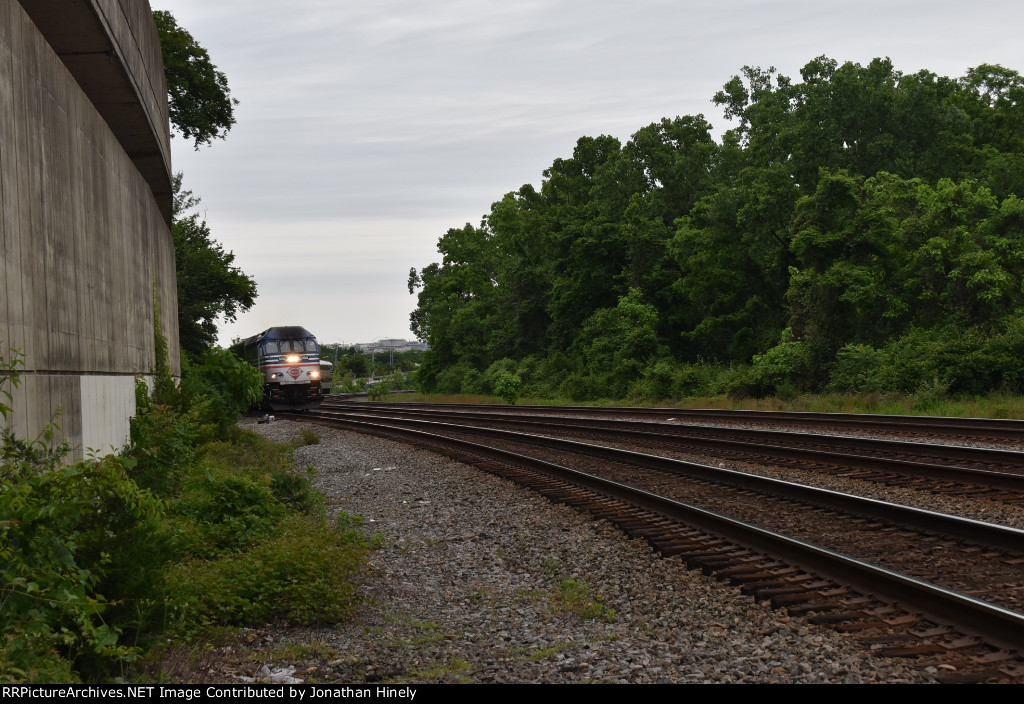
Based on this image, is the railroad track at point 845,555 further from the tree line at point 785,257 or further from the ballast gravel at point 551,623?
the tree line at point 785,257

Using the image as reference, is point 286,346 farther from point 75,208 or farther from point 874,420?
point 75,208

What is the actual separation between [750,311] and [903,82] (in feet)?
39.2

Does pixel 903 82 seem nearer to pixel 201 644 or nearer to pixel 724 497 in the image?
pixel 724 497

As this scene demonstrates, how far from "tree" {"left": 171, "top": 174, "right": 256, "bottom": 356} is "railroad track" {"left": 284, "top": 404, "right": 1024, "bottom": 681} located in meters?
25.2

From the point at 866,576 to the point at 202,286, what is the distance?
109 feet

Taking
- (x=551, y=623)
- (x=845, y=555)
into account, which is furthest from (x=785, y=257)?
(x=551, y=623)

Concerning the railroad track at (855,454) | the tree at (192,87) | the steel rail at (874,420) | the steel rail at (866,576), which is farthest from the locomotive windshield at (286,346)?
the steel rail at (866,576)

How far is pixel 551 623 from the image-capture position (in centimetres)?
609

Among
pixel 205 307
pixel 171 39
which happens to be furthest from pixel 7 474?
pixel 205 307

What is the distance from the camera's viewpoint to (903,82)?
123 feet

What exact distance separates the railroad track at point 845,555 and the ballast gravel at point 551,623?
28 cm

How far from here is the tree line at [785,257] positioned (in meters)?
28.0

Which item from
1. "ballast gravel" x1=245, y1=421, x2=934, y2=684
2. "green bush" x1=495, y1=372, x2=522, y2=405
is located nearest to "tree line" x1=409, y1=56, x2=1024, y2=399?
"green bush" x1=495, y1=372, x2=522, y2=405

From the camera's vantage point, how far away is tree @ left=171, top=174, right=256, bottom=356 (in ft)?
112
